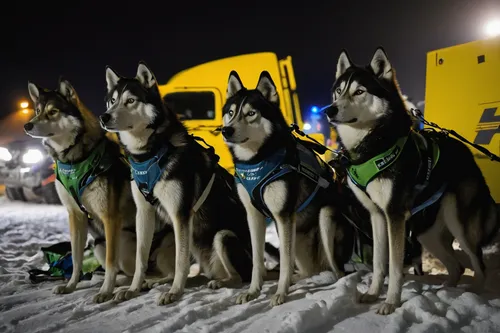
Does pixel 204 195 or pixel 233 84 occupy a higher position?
pixel 233 84

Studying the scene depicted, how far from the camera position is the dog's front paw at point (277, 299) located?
8.07ft

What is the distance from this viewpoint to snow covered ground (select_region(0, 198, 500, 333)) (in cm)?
204

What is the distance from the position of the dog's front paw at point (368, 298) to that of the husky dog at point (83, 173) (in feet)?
5.67

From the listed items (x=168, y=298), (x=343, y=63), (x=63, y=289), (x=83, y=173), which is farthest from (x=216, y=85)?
(x=168, y=298)

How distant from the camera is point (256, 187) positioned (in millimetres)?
2646

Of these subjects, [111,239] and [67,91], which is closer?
[111,239]

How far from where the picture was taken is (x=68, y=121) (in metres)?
2.96

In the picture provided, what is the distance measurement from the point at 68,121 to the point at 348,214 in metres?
2.47

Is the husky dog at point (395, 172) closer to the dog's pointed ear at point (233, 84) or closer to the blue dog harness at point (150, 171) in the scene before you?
the dog's pointed ear at point (233, 84)

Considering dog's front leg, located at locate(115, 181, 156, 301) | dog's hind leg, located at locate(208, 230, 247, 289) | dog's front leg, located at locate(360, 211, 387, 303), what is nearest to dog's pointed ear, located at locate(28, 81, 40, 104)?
dog's front leg, located at locate(115, 181, 156, 301)

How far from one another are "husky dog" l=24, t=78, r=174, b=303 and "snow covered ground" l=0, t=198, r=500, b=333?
291 mm

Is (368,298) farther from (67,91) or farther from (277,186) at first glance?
(67,91)

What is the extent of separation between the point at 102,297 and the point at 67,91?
5.66 feet

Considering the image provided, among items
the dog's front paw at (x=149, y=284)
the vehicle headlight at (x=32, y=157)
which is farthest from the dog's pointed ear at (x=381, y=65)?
the vehicle headlight at (x=32, y=157)
